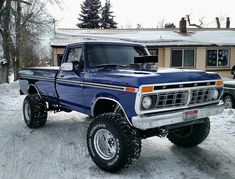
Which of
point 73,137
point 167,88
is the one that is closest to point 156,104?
point 167,88

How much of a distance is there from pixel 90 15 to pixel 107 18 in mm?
2907

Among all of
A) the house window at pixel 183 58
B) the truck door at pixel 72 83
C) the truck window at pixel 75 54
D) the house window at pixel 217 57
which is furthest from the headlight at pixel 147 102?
the house window at pixel 217 57

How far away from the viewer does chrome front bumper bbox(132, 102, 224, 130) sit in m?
4.45

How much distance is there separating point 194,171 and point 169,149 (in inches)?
48.5

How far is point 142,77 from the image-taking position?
4.55 meters

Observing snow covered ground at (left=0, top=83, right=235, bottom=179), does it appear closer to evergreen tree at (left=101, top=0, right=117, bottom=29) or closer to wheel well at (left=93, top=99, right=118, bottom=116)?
wheel well at (left=93, top=99, right=118, bottom=116)

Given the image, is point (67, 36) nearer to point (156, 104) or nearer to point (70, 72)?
point (70, 72)

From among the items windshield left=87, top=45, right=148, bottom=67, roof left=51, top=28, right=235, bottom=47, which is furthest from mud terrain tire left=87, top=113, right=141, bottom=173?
roof left=51, top=28, right=235, bottom=47

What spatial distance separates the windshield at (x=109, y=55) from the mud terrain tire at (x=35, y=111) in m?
2.38

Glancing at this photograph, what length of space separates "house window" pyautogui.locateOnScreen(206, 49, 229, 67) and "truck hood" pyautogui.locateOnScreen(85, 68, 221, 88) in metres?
17.0

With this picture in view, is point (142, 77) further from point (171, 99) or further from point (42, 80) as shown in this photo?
point (42, 80)

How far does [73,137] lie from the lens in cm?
709

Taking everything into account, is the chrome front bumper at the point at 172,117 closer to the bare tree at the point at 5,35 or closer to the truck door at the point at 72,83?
the truck door at the point at 72,83

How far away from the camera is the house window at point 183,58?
21.4 meters
